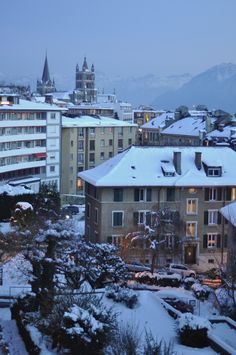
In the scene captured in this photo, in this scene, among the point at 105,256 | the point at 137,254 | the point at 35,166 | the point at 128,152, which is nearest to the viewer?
the point at 105,256

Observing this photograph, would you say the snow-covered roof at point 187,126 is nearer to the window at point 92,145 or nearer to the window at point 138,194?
the window at point 92,145

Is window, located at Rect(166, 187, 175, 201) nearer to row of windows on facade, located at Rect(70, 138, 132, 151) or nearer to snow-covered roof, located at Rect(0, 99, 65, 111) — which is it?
snow-covered roof, located at Rect(0, 99, 65, 111)

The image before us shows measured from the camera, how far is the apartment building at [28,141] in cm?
7350

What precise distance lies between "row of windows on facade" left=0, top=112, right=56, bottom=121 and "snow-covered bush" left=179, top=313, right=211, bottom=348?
Answer: 56.0m

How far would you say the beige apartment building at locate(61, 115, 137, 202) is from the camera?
85562mm

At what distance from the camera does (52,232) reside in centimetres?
2502

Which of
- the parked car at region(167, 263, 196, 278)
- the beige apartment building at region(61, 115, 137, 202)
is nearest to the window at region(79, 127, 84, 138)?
the beige apartment building at region(61, 115, 137, 202)

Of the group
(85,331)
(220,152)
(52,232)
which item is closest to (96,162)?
(220,152)

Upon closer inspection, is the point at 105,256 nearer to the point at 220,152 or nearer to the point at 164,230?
the point at 164,230

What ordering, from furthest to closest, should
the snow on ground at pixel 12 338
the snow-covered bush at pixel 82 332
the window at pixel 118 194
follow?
the window at pixel 118 194
the snow on ground at pixel 12 338
the snow-covered bush at pixel 82 332

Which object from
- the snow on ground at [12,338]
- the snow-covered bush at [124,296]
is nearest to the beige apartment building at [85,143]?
the snow-covered bush at [124,296]

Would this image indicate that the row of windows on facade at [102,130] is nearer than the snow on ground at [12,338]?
No

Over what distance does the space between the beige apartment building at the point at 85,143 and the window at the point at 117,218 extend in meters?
37.4

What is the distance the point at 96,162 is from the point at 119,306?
67868mm
